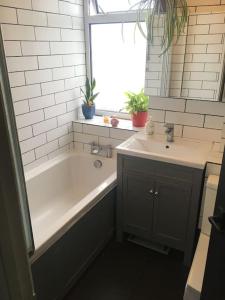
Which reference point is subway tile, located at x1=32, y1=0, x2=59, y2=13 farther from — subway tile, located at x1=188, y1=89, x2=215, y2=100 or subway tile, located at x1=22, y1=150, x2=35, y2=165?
subway tile, located at x1=188, y1=89, x2=215, y2=100

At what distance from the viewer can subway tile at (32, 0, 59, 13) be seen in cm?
191

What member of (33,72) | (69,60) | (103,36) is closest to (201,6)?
(103,36)

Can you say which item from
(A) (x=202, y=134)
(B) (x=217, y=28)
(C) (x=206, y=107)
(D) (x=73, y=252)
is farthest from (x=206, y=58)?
(D) (x=73, y=252)

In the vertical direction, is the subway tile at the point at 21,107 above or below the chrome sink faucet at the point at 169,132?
above

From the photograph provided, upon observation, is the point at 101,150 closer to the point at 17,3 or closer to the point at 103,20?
the point at 103,20

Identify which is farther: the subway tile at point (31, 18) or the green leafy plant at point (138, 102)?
the green leafy plant at point (138, 102)

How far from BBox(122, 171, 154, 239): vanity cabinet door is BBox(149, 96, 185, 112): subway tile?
24.2 inches

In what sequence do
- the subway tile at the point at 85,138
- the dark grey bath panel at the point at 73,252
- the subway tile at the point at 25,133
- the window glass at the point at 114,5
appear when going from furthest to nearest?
the subway tile at the point at 85,138 < the window glass at the point at 114,5 < the subway tile at the point at 25,133 < the dark grey bath panel at the point at 73,252

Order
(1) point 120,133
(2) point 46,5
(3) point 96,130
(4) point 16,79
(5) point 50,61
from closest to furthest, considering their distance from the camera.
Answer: (4) point 16,79 → (2) point 46,5 → (5) point 50,61 → (1) point 120,133 → (3) point 96,130

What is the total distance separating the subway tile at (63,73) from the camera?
2225 mm

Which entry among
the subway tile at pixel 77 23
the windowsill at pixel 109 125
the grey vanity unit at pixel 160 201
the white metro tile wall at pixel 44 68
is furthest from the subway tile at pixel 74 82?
the grey vanity unit at pixel 160 201

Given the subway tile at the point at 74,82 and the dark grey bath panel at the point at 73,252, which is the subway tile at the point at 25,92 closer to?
the subway tile at the point at 74,82

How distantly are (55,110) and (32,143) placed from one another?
1.25 feet

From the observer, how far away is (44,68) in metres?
2.09
